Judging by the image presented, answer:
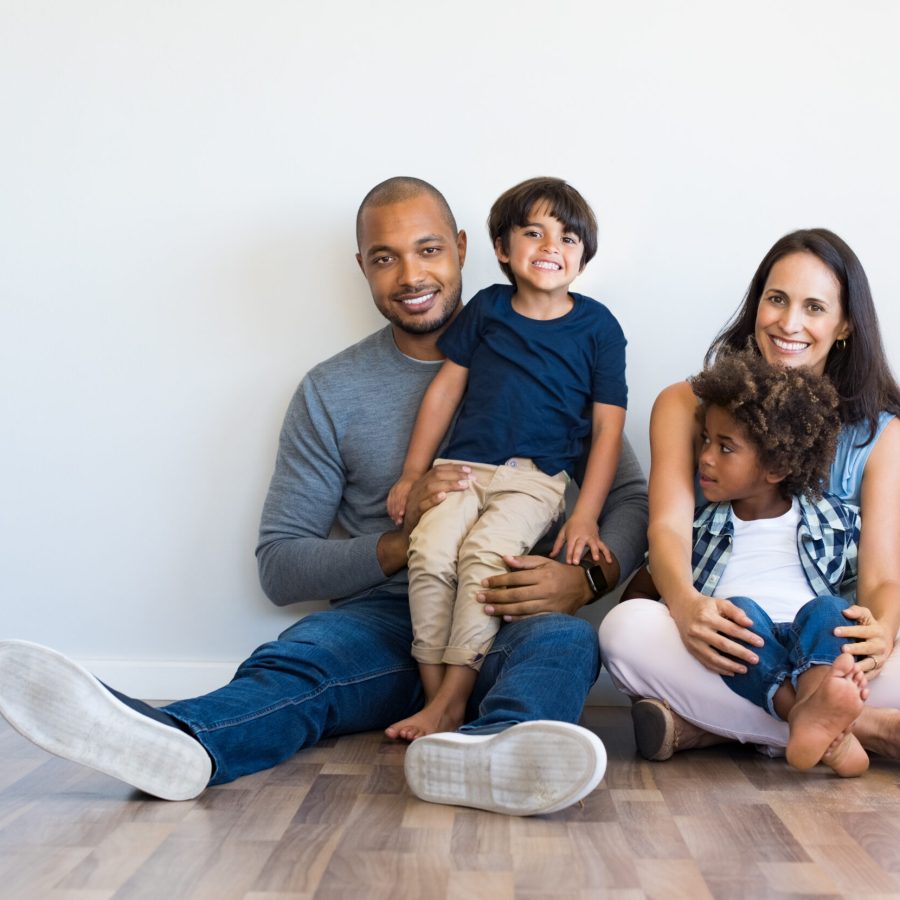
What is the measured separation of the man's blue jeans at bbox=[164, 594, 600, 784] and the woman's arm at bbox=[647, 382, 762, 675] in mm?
168

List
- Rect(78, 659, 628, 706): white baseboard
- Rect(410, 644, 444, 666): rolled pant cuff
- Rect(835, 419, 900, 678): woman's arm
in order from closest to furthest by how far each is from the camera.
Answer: Rect(835, 419, 900, 678): woman's arm < Rect(410, 644, 444, 666): rolled pant cuff < Rect(78, 659, 628, 706): white baseboard

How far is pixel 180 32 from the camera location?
2.49 metres

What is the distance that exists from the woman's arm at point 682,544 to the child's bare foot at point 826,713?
0.14 metres

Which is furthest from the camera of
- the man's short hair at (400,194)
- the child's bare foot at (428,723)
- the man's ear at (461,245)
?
the man's ear at (461,245)

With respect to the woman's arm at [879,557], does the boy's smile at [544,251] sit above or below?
above

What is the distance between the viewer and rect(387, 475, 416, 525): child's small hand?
7.30 ft

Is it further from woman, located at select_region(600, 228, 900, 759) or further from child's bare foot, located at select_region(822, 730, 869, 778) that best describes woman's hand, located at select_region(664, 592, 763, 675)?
child's bare foot, located at select_region(822, 730, 869, 778)

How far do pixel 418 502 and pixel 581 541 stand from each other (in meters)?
0.32

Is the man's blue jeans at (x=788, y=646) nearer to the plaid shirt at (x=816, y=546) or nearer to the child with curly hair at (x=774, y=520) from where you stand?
the child with curly hair at (x=774, y=520)

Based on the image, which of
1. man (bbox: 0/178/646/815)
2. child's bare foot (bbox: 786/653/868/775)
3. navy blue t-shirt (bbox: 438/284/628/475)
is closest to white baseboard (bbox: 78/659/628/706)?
man (bbox: 0/178/646/815)

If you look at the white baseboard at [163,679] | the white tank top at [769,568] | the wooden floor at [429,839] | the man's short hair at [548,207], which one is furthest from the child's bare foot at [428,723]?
the man's short hair at [548,207]

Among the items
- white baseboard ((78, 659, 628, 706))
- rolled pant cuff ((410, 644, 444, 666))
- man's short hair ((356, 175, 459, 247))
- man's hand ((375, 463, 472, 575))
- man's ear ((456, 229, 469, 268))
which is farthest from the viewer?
white baseboard ((78, 659, 628, 706))

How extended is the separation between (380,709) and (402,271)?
34.3 inches

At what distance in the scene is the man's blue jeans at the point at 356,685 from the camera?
1681 millimetres
